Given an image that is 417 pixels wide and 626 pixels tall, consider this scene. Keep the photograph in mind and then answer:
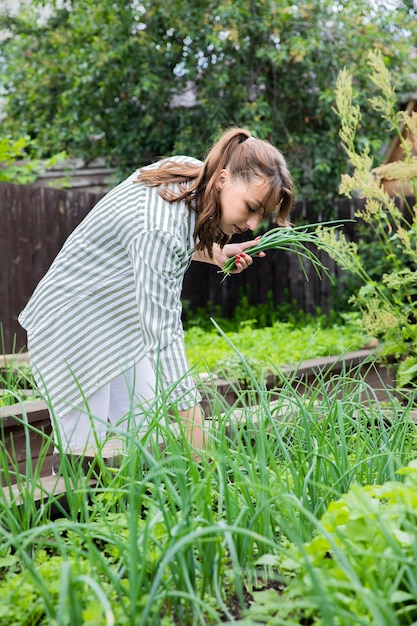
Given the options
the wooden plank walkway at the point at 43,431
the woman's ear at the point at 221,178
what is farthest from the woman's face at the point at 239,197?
the wooden plank walkway at the point at 43,431

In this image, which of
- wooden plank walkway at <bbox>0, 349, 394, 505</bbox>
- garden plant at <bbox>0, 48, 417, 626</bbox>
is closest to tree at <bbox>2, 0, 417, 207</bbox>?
wooden plank walkway at <bbox>0, 349, 394, 505</bbox>

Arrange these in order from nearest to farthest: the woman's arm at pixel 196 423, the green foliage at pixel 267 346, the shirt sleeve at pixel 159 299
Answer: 1. the woman's arm at pixel 196 423
2. the shirt sleeve at pixel 159 299
3. the green foliage at pixel 267 346

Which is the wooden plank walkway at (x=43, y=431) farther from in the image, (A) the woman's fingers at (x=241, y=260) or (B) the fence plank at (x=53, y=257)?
(B) the fence plank at (x=53, y=257)

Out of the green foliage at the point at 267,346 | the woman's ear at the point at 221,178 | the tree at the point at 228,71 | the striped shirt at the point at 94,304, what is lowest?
the green foliage at the point at 267,346

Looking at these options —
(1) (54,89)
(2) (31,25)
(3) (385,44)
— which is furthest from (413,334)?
(2) (31,25)

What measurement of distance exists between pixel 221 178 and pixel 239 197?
10 cm

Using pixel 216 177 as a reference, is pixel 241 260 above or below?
below

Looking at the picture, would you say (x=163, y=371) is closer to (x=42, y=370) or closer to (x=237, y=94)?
(x=42, y=370)

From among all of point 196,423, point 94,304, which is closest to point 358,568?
point 196,423

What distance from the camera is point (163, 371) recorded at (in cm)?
223

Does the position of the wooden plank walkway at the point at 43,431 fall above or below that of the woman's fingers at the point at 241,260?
below

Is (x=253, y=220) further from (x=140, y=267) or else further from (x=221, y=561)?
(x=221, y=561)

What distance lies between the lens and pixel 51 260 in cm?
694

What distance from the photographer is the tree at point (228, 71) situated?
743cm
